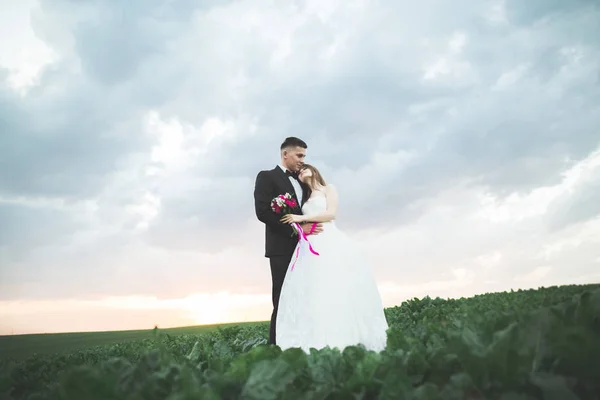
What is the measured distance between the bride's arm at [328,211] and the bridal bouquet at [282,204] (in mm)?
373

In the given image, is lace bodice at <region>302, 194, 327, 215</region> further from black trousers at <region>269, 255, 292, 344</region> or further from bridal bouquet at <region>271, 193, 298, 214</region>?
black trousers at <region>269, 255, 292, 344</region>

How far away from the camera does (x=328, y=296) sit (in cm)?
681

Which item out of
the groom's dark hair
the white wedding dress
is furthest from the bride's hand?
the groom's dark hair

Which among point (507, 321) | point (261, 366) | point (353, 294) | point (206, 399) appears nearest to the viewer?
point (206, 399)

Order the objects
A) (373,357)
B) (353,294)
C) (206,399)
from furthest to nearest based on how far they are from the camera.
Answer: (353,294)
(373,357)
(206,399)

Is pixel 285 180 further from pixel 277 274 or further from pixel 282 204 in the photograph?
pixel 277 274

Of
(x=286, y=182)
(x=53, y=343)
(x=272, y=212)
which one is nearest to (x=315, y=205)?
(x=272, y=212)

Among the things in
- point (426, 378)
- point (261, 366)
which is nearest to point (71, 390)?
point (261, 366)

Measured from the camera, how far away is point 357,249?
739cm

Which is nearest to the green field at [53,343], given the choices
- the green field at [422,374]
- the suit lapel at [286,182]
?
the suit lapel at [286,182]

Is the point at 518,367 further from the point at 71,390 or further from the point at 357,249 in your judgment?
the point at 357,249

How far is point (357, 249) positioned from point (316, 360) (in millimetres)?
5178

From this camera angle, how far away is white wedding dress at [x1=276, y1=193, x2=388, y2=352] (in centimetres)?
675

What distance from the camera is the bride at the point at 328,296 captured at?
6754 mm
